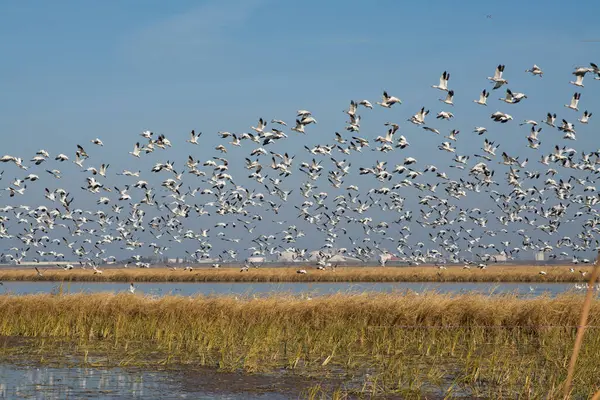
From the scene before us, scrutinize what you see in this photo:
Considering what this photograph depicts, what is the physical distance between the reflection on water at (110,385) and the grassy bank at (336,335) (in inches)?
38.0

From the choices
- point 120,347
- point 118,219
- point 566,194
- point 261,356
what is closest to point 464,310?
point 261,356

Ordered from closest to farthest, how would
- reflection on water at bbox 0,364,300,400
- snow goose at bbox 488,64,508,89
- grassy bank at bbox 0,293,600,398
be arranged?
reflection on water at bbox 0,364,300,400
grassy bank at bbox 0,293,600,398
snow goose at bbox 488,64,508,89

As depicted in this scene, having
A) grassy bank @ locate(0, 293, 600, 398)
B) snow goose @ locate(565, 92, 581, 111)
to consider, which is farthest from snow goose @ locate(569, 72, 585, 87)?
grassy bank @ locate(0, 293, 600, 398)

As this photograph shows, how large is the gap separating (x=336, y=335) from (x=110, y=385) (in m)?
6.49

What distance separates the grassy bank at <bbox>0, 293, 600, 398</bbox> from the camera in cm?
1398

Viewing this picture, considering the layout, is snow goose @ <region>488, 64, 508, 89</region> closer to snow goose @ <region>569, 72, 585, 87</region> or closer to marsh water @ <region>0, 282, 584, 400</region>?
snow goose @ <region>569, 72, 585, 87</region>

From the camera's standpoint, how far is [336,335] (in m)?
18.4

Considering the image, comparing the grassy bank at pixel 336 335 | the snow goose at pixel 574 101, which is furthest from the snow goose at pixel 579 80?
the grassy bank at pixel 336 335

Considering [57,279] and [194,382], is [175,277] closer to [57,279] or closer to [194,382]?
[57,279]

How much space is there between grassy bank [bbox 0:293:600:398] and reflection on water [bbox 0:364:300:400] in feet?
3.16

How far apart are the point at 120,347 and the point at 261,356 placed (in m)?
3.99

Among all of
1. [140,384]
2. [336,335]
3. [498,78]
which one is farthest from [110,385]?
[498,78]

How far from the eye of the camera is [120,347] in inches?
715

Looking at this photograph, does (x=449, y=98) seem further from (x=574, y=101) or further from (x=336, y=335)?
(x=336, y=335)
